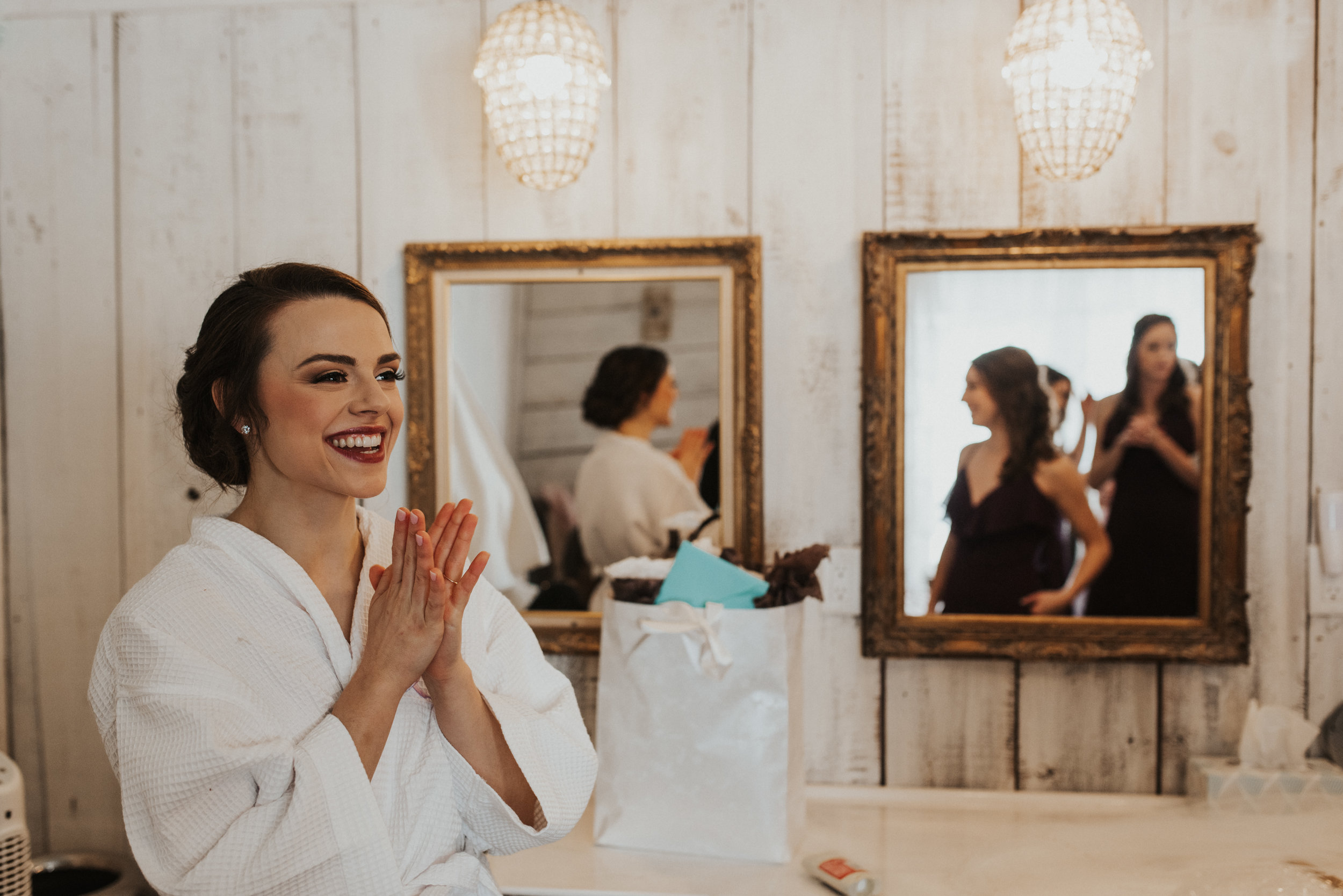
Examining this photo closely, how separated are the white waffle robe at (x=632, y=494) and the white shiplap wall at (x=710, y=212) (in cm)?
16

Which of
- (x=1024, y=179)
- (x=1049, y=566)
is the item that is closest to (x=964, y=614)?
(x=1049, y=566)

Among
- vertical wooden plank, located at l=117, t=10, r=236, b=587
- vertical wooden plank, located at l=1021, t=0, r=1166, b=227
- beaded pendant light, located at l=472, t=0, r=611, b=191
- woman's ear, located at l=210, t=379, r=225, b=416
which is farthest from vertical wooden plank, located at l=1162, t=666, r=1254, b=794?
vertical wooden plank, located at l=117, t=10, r=236, b=587

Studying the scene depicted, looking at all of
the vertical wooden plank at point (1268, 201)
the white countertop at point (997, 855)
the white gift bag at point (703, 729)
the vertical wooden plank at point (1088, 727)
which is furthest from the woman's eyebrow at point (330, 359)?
the vertical wooden plank at point (1268, 201)

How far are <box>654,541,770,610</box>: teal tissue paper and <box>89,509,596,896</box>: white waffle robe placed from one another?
0.77 feet

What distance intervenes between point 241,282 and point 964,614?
3.88 feet

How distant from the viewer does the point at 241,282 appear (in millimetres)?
1177

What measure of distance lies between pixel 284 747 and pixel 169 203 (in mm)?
1168

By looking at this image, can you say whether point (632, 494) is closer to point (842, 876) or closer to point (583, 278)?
point (583, 278)

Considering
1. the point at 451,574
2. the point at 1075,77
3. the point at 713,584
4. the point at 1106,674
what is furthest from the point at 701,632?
the point at 1075,77

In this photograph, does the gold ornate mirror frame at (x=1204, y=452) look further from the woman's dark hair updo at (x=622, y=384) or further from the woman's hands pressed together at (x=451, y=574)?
the woman's hands pressed together at (x=451, y=574)

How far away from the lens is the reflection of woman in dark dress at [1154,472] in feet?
5.12

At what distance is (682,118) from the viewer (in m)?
1.67

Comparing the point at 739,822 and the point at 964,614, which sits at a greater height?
the point at 964,614

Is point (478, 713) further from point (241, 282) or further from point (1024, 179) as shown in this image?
point (1024, 179)
